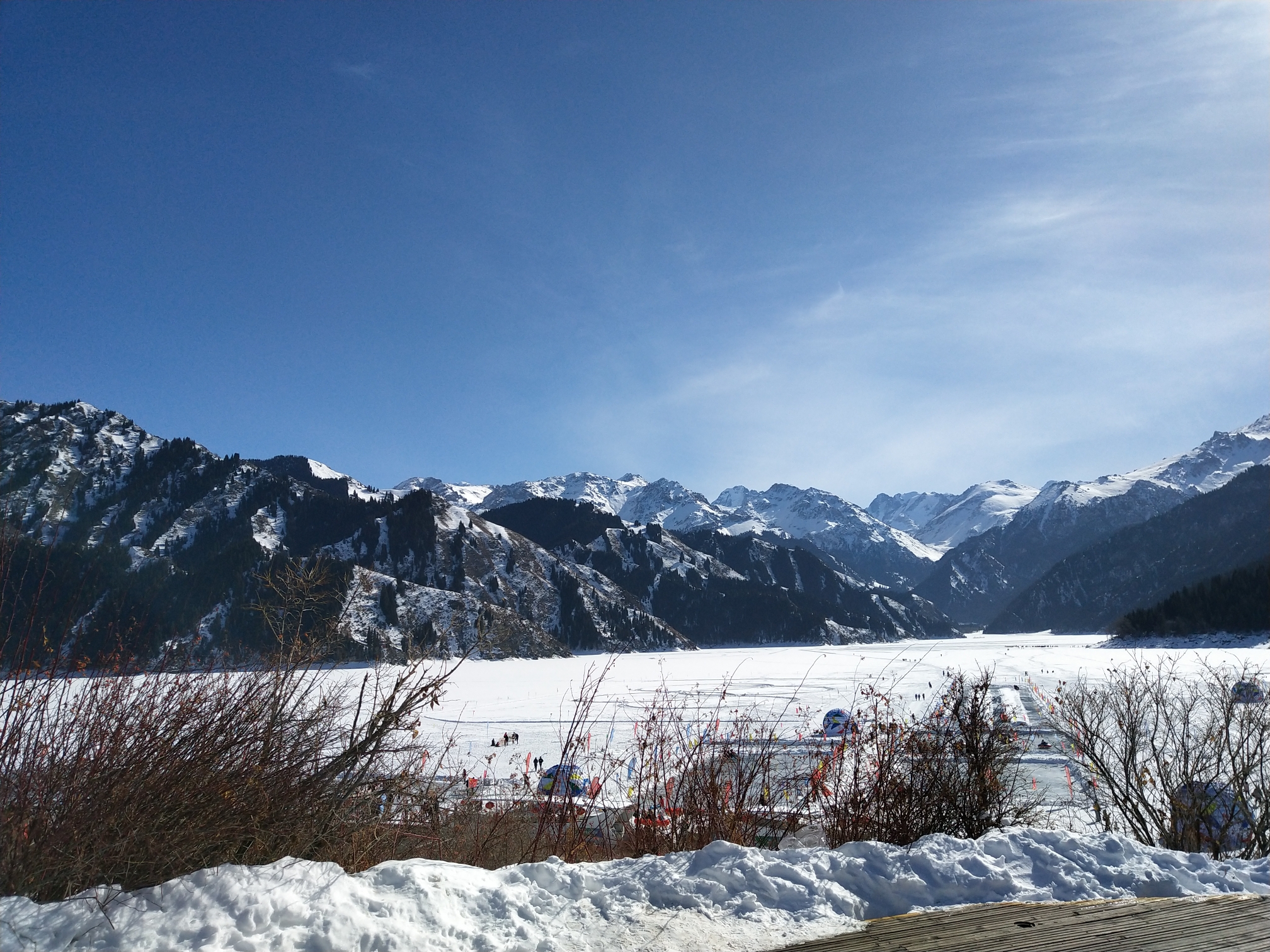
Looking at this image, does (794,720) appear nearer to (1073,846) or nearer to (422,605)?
(1073,846)

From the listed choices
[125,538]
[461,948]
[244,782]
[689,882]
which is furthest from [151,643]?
[125,538]

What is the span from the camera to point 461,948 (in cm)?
238

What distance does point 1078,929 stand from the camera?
2.57m

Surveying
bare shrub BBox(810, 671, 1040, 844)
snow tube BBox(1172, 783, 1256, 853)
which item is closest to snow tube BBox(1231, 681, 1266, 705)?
snow tube BBox(1172, 783, 1256, 853)

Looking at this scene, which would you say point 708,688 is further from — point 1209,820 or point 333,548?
point 333,548

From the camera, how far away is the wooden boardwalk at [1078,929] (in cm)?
243

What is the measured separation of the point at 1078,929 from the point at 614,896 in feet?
5.75

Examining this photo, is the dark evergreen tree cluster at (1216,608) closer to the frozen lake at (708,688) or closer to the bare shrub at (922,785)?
the frozen lake at (708,688)

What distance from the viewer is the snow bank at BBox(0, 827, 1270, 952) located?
7.65 ft

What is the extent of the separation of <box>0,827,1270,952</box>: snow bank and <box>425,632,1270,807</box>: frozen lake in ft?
3.07

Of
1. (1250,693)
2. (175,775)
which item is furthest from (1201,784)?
(175,775)

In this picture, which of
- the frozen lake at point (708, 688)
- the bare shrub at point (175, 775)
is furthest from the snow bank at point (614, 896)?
the frozen lake at point (708, 688)

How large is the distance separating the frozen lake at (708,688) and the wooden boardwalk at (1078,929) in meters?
1.49

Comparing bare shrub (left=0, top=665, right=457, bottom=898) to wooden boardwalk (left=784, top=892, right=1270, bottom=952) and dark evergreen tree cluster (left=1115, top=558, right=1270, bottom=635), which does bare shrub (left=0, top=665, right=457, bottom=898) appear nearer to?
wooden boardwalk (left=784, top=892, right=1270, bottom=952)
